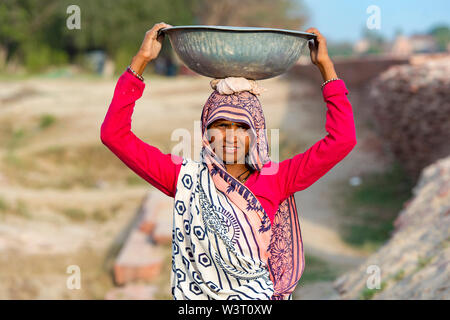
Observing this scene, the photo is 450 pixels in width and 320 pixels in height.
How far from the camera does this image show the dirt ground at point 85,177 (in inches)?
234

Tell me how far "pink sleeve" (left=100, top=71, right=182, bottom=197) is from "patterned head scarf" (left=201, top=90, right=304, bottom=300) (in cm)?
17

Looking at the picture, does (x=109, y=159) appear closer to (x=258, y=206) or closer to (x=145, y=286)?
(x=145, y=286)

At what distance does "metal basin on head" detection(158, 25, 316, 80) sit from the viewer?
178 cm

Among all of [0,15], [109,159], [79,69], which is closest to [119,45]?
[79,69]

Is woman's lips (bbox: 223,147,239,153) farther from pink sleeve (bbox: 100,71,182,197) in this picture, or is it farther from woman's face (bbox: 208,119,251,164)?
pink sleeve (bbox: 100,71,182,197)

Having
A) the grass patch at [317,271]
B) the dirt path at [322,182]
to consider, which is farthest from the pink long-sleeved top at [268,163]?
the grass patch at [317,271]

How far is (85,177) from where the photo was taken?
10.4 metres

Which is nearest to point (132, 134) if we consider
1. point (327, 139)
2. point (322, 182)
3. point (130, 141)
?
point (130, 141)

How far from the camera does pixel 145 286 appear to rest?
4.84 m

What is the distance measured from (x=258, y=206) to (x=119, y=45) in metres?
23.8

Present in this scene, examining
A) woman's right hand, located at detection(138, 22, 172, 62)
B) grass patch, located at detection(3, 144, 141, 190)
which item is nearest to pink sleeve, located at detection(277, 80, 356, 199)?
woman's right hand, located at detection(138, 22, 172, 62)

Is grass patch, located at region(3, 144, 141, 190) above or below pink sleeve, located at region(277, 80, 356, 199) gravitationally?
above

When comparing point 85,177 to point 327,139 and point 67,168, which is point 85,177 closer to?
point 67,168
